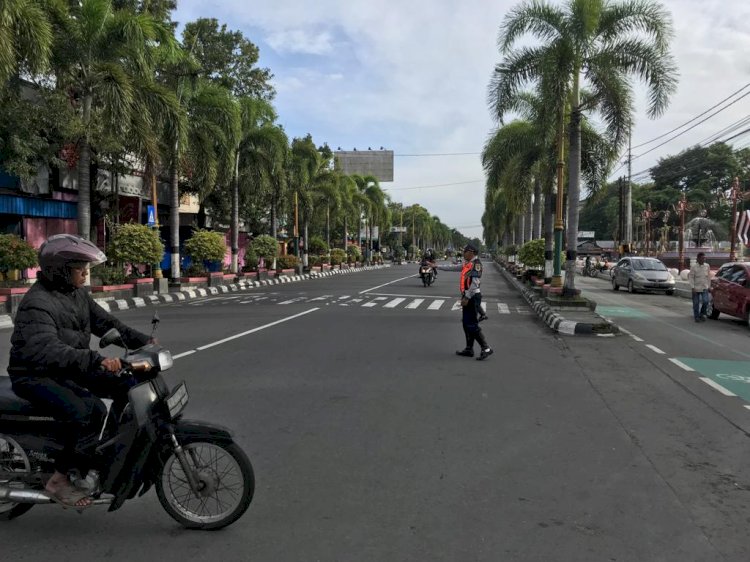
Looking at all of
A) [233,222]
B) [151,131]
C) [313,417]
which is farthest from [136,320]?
[233,222]

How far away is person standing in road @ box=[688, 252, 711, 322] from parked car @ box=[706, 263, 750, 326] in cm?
30

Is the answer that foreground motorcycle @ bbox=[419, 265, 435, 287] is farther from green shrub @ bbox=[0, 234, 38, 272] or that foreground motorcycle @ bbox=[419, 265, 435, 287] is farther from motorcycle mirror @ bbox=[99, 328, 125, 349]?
motorcycle mirror @ bbox=[99, 328, 125, 349]

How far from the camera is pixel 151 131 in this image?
17938mm

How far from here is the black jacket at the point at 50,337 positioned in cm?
319

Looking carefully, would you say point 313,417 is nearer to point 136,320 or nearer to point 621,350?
point 621,350

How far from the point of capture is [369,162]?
4328 cm

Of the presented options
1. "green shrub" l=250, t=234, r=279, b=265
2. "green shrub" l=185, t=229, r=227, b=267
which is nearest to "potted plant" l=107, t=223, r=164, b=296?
"green shrub" l=185, t=229, r=227, b=267

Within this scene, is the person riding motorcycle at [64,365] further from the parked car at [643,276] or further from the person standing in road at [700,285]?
the parked car at [643,276]

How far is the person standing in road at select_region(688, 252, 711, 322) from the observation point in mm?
14102

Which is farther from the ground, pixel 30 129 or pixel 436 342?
pixel 30 129

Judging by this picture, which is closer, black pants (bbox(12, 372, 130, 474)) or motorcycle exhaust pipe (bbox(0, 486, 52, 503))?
black pants (bbox(12, 372, 130, 474))

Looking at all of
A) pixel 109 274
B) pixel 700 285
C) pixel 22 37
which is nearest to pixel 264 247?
pixel 109 274

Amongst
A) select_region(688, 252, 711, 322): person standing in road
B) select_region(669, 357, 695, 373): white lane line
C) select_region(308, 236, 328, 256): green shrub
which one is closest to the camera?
select_region(669, 357, 695, 373): white lane line

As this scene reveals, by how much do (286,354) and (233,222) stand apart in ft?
70.3
